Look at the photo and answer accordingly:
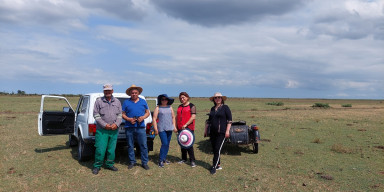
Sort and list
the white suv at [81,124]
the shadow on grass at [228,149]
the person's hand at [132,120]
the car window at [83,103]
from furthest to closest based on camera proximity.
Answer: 1. the shadow on grass at [228,149]
2. the car window at [83,103]
3. the white suv at [81,124]
4. the person's hand at [132,120]

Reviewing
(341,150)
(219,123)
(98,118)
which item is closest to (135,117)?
(98,118)

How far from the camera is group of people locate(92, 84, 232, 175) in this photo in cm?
716

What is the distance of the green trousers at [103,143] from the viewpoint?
7219 mm

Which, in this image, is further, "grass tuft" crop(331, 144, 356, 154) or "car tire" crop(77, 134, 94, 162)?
"grass tuft" crop(331, 144, 356, 154)

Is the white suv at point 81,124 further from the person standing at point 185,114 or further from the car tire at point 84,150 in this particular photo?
the person standing at point 185,114

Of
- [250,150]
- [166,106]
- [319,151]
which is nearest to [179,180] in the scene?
[166,106]

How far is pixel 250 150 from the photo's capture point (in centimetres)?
1063

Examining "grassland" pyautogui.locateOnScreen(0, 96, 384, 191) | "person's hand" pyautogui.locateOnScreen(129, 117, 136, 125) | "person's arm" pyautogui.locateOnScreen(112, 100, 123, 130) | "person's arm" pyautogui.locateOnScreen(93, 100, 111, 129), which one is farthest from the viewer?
"person's hand" pyautogui.locateOnScreen(129, 117, 136, 125)

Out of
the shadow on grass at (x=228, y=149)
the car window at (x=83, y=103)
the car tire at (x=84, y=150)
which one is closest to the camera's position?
the car tire at (x=84, y=150)

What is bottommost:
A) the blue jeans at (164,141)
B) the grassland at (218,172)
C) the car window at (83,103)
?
the grassland at (218,172)

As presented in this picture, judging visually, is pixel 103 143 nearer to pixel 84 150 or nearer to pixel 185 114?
pixel 84 150

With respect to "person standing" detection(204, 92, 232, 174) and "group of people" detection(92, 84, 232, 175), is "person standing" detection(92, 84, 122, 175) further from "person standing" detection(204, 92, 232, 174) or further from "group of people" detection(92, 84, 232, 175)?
"person standing" detection(204, 92, 232, 174)

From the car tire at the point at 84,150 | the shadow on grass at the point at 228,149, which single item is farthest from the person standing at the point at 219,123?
the car tire at the point at 84,150

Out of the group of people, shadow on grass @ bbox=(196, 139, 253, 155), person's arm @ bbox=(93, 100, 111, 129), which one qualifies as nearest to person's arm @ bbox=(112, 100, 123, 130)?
the group of people
